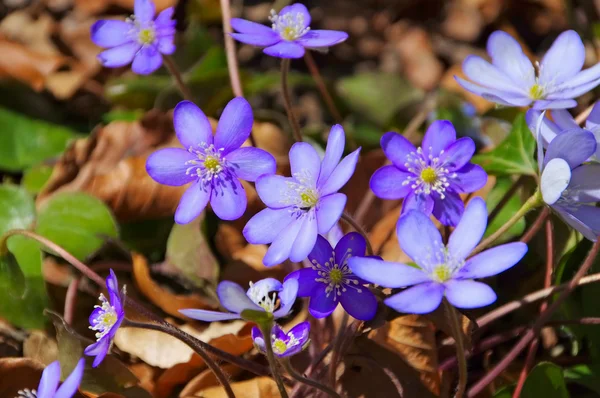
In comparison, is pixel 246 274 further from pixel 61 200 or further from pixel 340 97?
pixel 340 97

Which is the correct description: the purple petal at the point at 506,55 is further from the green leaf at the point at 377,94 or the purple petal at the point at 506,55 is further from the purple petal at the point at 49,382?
the purple petal at the point at 49,382

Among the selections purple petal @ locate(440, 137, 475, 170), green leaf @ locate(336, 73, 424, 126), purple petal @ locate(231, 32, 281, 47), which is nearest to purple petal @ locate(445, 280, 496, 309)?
purple petal @ locate(440, 137, 475, 170)

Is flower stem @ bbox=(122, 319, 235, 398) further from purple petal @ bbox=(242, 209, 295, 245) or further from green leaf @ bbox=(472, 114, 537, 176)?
green leaf @ bbox=(472, 114, 537, 176)

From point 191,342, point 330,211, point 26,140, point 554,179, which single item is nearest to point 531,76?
point 554,179

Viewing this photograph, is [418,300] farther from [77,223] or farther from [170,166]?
[77,223]

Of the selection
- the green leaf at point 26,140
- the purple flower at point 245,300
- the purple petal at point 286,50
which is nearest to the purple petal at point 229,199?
the purple flower at point 245,300

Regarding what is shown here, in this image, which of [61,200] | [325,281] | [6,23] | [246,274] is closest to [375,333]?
[325,281]

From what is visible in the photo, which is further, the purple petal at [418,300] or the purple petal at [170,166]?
the purple petal at [170,166]

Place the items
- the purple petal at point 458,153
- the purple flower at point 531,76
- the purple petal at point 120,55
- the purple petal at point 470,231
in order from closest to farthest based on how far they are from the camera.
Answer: the purple petal at point 470,231
the purple petal at point 458,153
the purple flower at point 531,76
the purple petal at point 120,55
